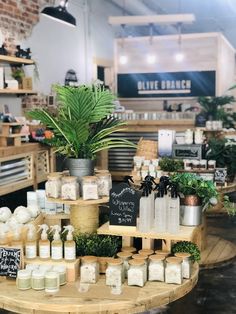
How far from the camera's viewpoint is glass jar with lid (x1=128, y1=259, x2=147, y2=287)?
2.66 meters

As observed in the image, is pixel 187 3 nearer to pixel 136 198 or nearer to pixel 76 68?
pixel 76 68

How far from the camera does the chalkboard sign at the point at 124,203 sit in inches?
116

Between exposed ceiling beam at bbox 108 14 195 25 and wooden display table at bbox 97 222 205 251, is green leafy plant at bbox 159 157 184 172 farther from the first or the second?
exposed ceiling beam at bbox 108 14 195 25

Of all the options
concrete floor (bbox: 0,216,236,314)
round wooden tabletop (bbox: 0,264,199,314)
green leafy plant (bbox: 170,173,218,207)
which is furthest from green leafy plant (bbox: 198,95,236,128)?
round wooden tabletop (bbox: 0,264,199,314)

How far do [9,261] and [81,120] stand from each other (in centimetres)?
96

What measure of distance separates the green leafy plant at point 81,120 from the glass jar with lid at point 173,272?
910 millimetres

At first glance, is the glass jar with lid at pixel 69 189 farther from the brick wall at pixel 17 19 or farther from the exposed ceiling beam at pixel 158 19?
the exposed ceiling beam at pixel 158 19

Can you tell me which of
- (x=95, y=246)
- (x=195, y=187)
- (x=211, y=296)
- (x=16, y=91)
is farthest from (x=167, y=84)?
(x=95, y=246)

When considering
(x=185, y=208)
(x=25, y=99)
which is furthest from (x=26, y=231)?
(x=25, y=99)

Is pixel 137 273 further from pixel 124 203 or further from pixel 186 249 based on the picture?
pixel 186 249

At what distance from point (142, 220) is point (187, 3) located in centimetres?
1115

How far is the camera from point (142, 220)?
2.93 metres

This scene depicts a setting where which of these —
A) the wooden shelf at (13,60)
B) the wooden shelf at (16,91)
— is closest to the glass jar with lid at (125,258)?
the wooden shelf at (16,91)

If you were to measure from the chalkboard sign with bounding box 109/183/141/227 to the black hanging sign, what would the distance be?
8.58 meters
